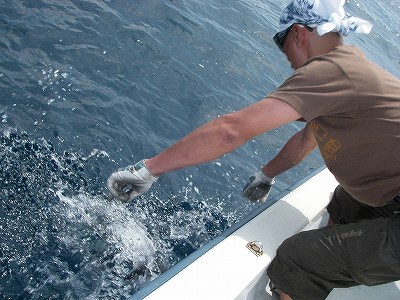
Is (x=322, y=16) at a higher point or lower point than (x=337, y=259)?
higher

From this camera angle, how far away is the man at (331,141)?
1.77 metres

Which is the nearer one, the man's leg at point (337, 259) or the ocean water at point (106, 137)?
the man's leg at point (337, 259)

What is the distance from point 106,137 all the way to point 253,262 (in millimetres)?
2107

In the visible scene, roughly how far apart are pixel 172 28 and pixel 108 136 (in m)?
2.74

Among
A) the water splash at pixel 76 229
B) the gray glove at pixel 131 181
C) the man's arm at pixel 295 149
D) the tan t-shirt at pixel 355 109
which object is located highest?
the tan t-shirt at pixel 355 109

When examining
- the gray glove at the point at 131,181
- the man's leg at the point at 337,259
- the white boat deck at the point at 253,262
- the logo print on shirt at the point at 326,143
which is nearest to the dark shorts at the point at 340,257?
the man's leg at the point at 337,259

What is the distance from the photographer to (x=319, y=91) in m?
1.75

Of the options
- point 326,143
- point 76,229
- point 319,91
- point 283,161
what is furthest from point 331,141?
point 76,229

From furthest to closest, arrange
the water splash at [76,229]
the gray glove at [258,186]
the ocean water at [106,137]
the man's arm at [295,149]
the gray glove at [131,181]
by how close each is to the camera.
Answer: the gray glove at [258,186] < the man's arm at [295,149] < the ocean water at [106,137] < the water splash at [76,229] < the gray glove at [131,181]

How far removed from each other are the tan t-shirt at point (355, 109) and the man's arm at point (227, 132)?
63 millimetres

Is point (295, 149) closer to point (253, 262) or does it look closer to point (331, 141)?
point (331, 141)

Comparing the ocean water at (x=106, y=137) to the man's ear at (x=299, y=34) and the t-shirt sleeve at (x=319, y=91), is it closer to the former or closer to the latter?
the t-shirt sleeve at (x=319, y=91)

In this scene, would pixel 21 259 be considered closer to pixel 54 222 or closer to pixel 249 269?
pixel 54 222

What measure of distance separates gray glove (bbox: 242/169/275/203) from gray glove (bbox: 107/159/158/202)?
1261 mm
